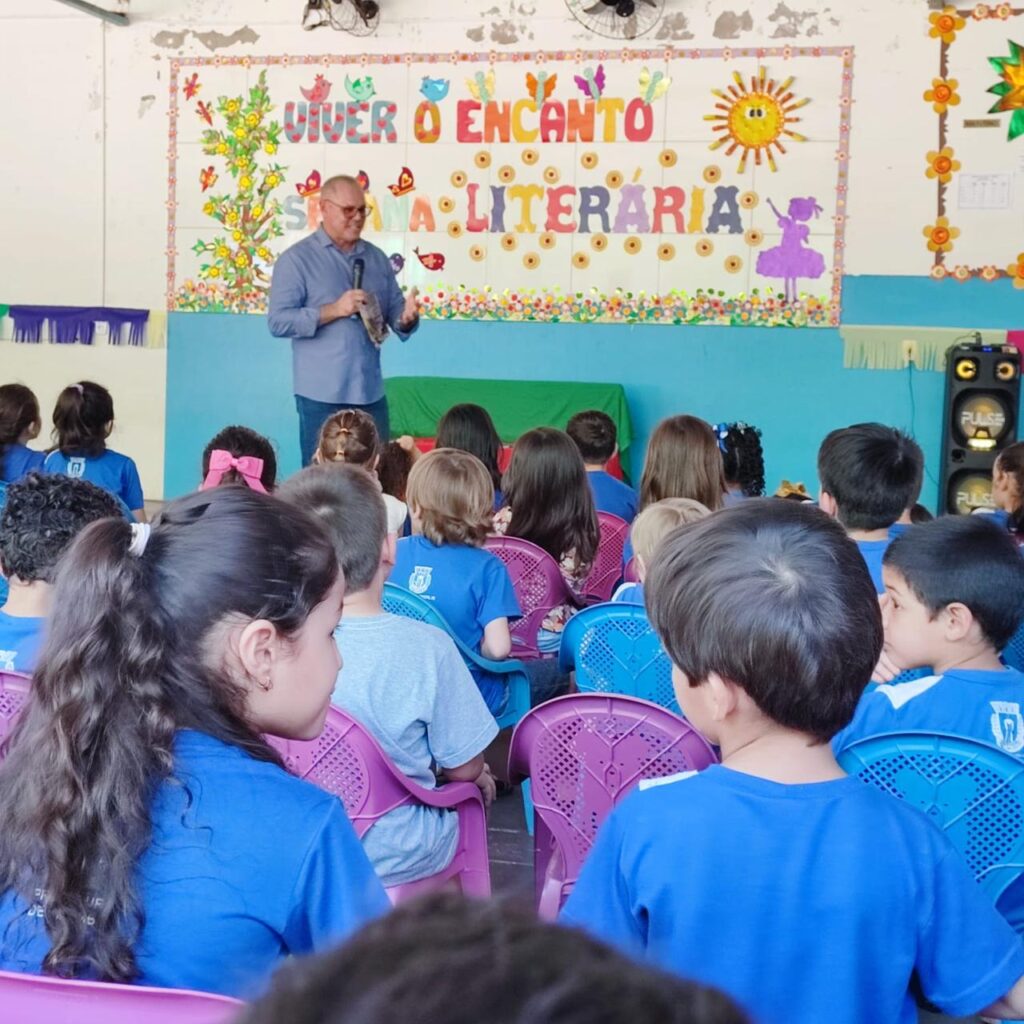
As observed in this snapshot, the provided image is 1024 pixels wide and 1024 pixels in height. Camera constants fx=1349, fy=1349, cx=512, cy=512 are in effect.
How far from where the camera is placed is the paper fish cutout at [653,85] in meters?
Answer: 7.64

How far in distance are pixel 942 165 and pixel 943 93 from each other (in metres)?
0.38

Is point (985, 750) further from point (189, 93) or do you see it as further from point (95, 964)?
point (189, 93)

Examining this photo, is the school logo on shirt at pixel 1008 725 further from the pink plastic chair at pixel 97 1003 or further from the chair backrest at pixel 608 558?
the chair backrest at pixel 608 558

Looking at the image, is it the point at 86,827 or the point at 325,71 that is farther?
the point at 325,71

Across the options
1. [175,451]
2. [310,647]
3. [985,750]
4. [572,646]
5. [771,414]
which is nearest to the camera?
[310,647]

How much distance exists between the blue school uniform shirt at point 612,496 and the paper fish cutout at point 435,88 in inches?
161

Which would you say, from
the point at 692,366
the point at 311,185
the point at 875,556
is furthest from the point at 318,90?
the point at 875,556

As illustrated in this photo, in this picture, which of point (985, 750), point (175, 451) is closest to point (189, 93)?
point (175, 451)

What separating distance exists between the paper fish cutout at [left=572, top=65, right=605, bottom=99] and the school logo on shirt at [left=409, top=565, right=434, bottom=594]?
17.3ft

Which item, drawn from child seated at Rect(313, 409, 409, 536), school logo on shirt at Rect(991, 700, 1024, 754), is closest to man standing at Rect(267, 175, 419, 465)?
child seated at Rect(313, 409, 409, 536)

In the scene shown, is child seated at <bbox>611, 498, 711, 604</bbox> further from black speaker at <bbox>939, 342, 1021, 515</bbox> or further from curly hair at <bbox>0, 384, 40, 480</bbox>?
black speaker at <bbox>939, 342, 1021, 515</bbox>

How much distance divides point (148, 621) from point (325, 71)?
7443 millimetres

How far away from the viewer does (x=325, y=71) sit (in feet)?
26.6

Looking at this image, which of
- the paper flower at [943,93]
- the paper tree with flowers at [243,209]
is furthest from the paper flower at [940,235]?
the paper tree with flowers at [243,209]
